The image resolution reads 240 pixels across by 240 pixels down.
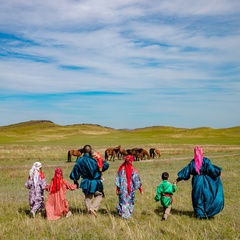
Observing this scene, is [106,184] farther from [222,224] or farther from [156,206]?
[222,224]

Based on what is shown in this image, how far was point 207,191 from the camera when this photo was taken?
31.1 feet

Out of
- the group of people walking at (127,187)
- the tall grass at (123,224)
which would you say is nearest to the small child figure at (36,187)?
the group of people walking at (127,187)

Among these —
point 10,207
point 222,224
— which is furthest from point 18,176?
point 222,224

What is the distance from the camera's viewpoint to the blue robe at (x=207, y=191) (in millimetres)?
9438

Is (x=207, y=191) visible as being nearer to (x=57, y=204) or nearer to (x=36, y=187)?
(x=57, y=204)

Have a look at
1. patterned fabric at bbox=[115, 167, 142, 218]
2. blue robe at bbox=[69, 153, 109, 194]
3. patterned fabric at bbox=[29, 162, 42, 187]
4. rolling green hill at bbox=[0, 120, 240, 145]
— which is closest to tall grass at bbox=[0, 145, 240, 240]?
patterned fabric at bbox=[115, 167, 142, 218]

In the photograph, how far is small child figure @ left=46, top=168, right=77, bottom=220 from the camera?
1000cm

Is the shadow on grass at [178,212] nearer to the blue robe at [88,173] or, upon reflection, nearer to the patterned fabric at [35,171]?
the blue robe at [88,173]

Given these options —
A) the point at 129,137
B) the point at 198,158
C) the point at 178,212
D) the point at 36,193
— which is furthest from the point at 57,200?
the point at 129,137

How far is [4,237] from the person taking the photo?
26.1 feet

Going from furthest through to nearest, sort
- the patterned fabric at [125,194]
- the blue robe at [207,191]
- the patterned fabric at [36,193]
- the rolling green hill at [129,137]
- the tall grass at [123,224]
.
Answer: the rolling green hill at [129,137]
the patterned fabric at [36,193]
the patterned fabric at [125,194]
the blue robe at [207,191]
the tall grass at [123,224]

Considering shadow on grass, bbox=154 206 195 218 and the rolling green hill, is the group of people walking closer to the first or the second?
shadow on grass, bbox=154 206 195 218

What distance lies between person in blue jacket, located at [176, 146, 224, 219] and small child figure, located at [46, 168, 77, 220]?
345 cm

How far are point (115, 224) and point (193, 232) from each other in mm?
1949
